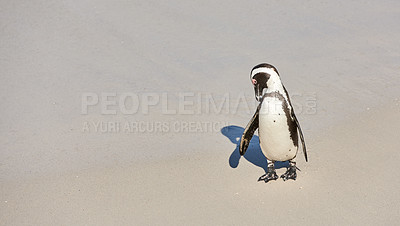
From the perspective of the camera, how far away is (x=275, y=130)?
5125 mm

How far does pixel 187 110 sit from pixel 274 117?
7.31ft

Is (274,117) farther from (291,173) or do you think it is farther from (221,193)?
(221,193)

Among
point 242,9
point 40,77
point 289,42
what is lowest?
point 40,77

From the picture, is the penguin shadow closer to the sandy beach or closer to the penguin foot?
the sandy beach

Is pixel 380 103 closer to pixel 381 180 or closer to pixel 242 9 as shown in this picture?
pixel 381 180

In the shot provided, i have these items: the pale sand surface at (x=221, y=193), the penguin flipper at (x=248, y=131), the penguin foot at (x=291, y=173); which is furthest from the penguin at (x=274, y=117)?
the pale sand surface at (x=221, y=193)

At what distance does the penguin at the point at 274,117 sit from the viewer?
5.07 m

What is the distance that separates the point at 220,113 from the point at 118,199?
7.06 feet

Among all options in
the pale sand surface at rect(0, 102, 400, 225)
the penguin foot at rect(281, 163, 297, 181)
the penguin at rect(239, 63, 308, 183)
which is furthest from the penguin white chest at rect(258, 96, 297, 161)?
the pale sand surface at rect(0, 102, 400, 225)

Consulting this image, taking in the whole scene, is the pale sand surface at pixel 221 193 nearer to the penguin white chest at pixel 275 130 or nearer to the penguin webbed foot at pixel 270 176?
the penguin webbed foot at pixel 270 176

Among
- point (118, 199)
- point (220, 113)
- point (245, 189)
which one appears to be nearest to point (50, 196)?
point (118, 199)

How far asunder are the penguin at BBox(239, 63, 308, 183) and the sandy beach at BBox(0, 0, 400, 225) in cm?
39

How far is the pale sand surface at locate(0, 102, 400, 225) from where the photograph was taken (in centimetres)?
500

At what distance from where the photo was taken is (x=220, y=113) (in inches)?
277
